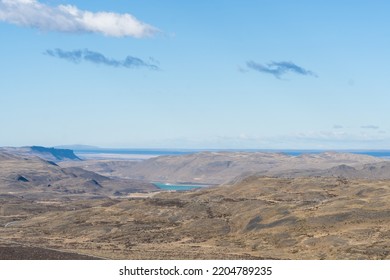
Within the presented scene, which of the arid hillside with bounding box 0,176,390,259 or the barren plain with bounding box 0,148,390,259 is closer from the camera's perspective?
the barren plain with bounding box 0,148,390,259

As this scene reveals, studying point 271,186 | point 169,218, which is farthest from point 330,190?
point 169,218

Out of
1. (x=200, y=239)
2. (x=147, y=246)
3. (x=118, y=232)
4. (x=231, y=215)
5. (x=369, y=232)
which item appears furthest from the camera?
(x=231, y=215)

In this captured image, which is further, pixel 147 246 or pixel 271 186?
pixel 271 186

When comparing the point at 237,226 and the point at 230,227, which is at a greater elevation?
the point at 237,226

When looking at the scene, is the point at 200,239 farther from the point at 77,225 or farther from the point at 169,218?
the point at 77,225

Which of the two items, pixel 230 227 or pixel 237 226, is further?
pixel 230 227

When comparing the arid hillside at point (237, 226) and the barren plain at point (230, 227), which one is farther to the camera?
the arid hillside at point (237, 226)

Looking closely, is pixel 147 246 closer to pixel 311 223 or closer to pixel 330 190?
pixel 311 223

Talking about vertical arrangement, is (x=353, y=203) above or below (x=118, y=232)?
above
